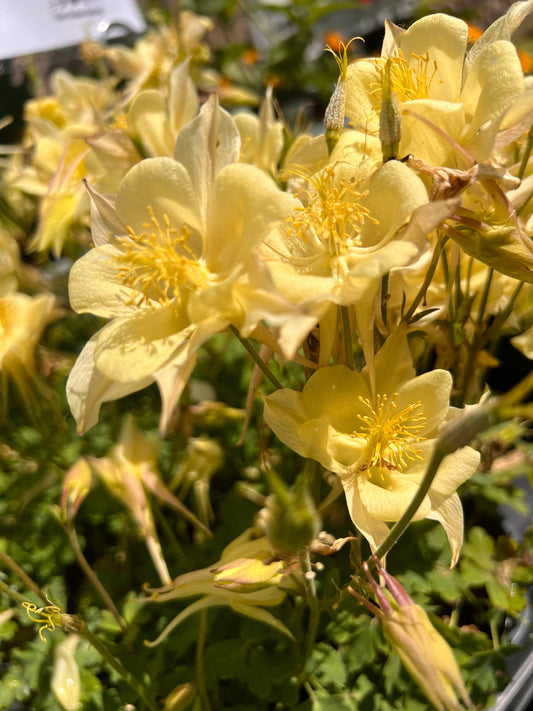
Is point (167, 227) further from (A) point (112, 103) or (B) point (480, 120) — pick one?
Answer: (A) point (112, 103)

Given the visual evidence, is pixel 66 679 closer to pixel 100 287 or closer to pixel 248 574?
pixel 248 574

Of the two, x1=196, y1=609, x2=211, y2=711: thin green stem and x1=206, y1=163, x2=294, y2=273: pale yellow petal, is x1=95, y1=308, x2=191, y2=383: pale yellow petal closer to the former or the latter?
x1=206, y1=163, x2=294, y2=273: pale yellow petal

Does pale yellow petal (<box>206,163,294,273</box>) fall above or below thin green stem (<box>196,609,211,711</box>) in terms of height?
above

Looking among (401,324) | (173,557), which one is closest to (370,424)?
(401,324)

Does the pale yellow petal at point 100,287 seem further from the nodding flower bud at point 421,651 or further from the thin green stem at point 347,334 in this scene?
the nodding flower bud at point 421,651

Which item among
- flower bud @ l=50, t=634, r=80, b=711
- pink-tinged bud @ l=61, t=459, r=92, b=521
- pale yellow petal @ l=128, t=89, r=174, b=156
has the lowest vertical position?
flower bud @ l=50, t=634, r=80, b=711

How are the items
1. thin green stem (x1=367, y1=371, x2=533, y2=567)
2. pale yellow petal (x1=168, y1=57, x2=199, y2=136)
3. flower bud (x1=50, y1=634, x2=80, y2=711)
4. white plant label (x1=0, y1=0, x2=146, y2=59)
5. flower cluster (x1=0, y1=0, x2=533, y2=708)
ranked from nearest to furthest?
thin green stem (x1=367, y1=371, x2=533, y2=567), flower cluster (x1=0, y1=0, x2=533, y2=708), flower bud (x1=50, y1=634, x2=80, y2=711), pale yellow petal (x1=168, y1=57, x2=199, y2=136), white plant label (x1=0, y1=0, x2=146, y2=59)

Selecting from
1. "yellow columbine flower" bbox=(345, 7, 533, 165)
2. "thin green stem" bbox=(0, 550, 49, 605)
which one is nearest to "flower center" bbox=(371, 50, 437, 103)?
"yellow columbine flower" bbox=(345, 7, 533, 165)

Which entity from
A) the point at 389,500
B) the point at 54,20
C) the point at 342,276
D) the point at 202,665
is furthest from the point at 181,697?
the point at 54,20
